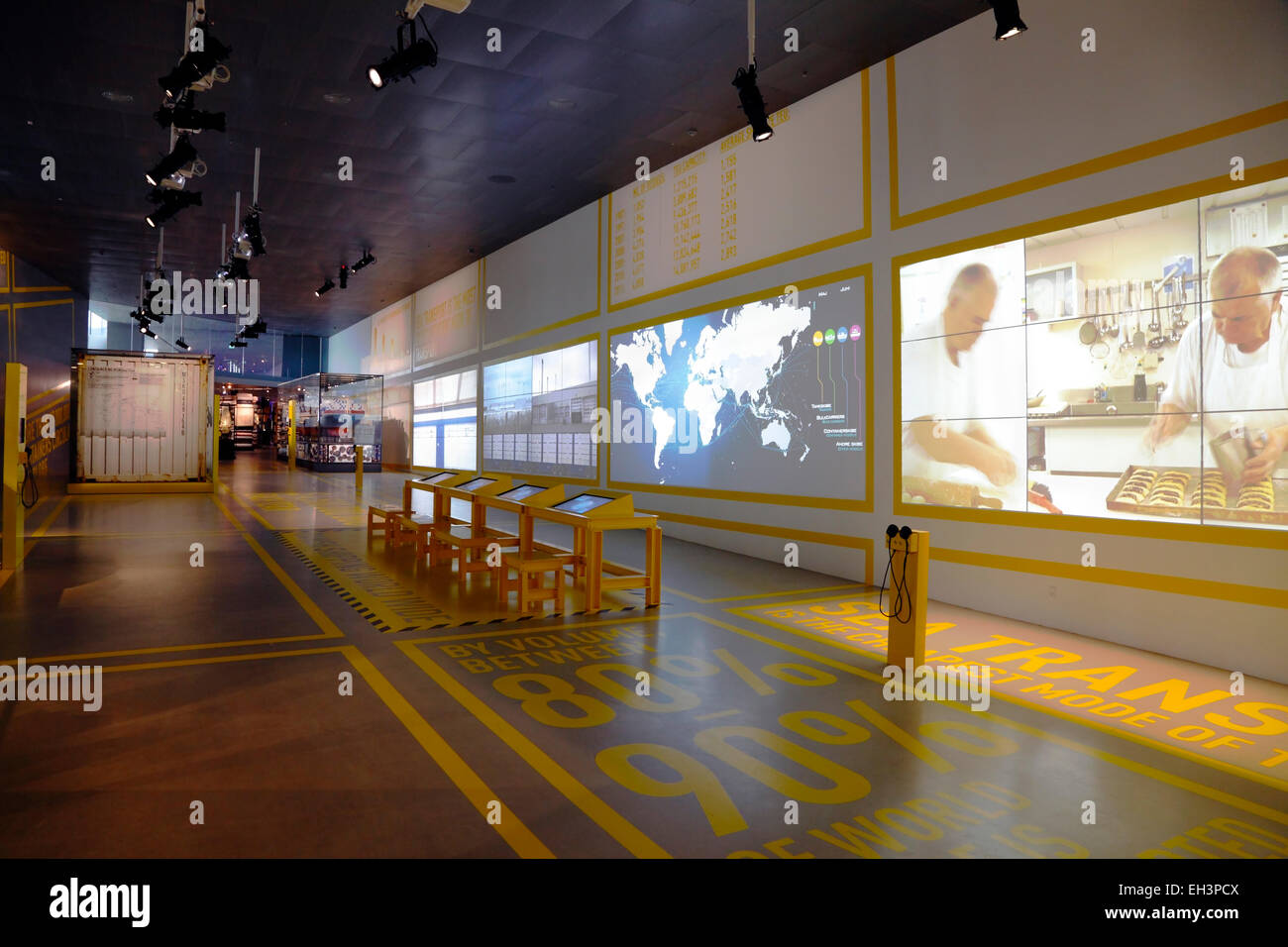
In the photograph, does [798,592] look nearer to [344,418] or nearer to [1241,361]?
[1241,361]

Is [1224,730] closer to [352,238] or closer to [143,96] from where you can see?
[143,96]

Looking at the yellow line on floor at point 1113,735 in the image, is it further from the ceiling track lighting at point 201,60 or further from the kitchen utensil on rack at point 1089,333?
the ceiling track lighting at point 201,60

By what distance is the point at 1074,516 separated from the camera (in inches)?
235

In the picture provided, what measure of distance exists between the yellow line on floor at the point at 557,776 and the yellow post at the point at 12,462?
5.49 meters

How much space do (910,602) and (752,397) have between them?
4861mm

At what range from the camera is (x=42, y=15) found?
7211 mm

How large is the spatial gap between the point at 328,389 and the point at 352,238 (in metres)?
9.55

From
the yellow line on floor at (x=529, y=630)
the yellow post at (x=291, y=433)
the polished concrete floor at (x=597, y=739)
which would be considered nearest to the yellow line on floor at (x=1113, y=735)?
the polished concrete floor at (x=597, y=739)

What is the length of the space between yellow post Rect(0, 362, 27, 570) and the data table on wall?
7.53 m

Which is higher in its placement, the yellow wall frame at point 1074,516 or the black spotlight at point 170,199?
the black spotlight at point 170,199

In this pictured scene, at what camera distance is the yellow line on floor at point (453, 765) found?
2648 mm

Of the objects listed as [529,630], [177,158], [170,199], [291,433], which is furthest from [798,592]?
[291,433]
